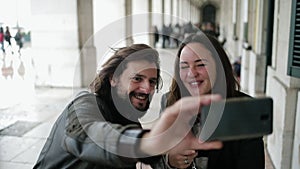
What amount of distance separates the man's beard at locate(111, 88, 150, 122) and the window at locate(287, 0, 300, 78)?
2.21 meters

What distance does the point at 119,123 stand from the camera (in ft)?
4.41

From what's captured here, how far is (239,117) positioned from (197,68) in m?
0.99

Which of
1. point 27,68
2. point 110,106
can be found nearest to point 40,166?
point 110,106

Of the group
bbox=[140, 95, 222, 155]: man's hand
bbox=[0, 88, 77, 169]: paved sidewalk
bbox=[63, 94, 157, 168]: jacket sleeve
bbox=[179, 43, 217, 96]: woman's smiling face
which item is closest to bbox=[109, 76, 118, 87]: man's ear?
bbox=[63, 94, 157, 168]: jacket sleeve

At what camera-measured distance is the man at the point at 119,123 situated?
81 cm

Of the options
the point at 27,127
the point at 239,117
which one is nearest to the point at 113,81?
the point at 239,117

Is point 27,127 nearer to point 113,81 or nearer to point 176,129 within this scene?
point 113,81

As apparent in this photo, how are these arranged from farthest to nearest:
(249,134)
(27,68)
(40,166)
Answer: (27,68), (40,166), (249,134)

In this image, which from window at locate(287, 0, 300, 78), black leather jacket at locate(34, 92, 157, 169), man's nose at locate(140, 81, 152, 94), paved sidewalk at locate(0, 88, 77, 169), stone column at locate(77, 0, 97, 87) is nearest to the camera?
black leather jacket at locate(34, 92, 157, 169)

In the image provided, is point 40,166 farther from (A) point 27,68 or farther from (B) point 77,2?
(A) point 27,68

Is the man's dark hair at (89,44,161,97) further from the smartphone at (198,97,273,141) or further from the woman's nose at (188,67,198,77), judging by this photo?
the smartphone at (198,97,273,141)

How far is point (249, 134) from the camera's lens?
73cm

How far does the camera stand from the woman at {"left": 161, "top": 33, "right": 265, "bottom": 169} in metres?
1.66

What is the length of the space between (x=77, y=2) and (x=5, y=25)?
2.36 metres
